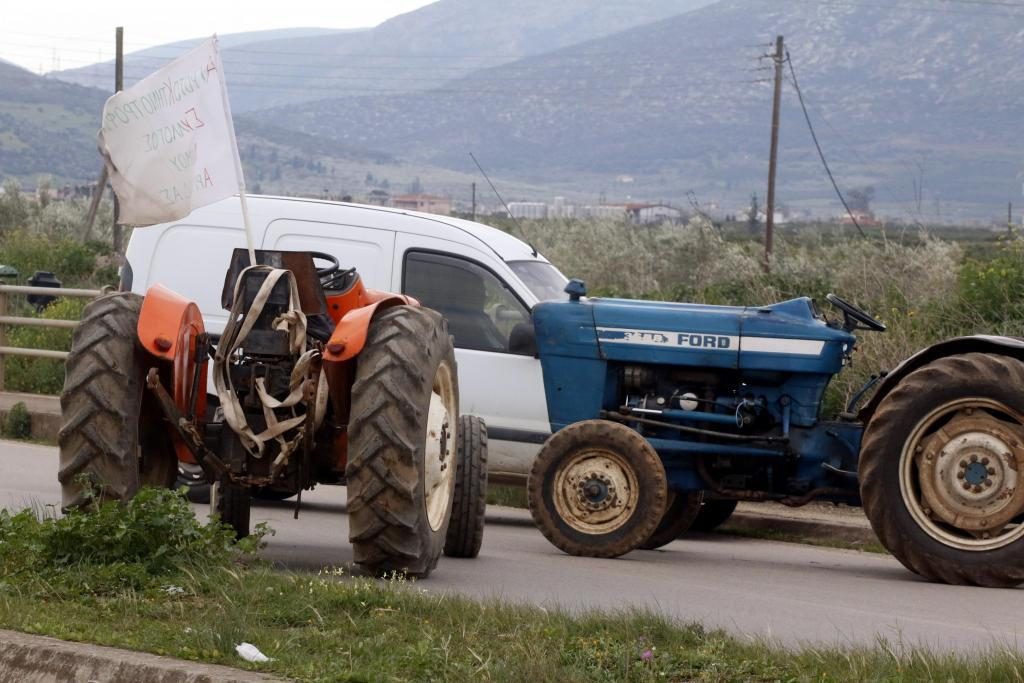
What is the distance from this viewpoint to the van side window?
11695 millimetres

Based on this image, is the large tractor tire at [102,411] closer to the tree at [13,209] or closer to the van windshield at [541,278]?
the van windshield at [541,278]

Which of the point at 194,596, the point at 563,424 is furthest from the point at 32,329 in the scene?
the point at 194,596

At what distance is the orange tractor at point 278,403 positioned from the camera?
7.61 metres

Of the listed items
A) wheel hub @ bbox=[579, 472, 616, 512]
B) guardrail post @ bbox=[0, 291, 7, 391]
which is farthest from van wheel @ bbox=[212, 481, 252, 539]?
guardrail post @ bbox=[0, 291, 7, 391]

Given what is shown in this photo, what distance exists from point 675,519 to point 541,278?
2339 mm

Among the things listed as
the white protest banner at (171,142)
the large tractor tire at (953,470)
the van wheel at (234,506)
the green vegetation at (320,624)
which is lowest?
the van wheel at (234,506)

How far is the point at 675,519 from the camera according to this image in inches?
422

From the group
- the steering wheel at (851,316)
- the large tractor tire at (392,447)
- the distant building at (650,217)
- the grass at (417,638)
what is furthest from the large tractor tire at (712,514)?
the distant building at (650,217)

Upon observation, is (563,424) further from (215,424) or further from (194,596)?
(194,596)

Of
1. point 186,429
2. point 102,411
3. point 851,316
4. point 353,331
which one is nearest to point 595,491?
point 851,316

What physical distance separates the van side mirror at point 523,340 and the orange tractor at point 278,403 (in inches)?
112

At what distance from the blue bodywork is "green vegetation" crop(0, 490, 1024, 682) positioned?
3.18 meters

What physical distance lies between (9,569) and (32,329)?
12.6m

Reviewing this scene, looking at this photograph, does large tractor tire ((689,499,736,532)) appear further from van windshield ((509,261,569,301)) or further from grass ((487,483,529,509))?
van windshield ((509,261,569,301))
